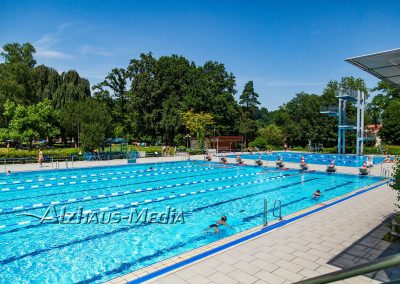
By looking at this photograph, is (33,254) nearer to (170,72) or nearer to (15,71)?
(15,71)

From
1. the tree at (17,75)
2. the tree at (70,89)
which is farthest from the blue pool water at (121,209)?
the tree at (70,89)

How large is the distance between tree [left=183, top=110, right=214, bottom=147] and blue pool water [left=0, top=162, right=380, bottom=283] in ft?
60.5

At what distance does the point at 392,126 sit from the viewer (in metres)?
43.0

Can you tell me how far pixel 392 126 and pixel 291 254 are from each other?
4605 cm

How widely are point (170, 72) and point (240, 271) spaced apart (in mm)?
45136

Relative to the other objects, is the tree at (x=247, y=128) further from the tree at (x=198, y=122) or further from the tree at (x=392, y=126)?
the tree at (x=392, y=126)

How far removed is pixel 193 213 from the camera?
11.3 meters

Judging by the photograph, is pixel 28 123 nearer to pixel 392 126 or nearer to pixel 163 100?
pixel 163 100

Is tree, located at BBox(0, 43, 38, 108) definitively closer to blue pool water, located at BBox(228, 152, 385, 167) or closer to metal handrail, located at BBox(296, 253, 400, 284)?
blue pool water, located at BBox(228, 152, 385, 167)

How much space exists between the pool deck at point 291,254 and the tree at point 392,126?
4117 centimetres

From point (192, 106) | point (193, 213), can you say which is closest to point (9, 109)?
point (192, 106)

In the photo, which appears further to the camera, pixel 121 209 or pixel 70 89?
pixel 70 89

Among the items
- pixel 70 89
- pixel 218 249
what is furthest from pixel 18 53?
pixel 218 249

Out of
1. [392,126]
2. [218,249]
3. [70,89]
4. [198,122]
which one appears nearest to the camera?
[218,249]
